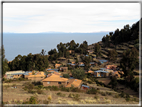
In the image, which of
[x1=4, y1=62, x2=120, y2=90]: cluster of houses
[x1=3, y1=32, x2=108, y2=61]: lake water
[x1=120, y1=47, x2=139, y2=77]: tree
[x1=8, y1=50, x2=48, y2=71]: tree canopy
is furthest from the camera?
[x1=3, y1=32, x2=108, y2=61]: lake water

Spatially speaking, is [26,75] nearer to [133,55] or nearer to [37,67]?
[37,67]

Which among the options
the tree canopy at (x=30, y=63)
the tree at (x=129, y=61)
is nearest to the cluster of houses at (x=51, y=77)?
the tree canopy at (x=30, y=63)


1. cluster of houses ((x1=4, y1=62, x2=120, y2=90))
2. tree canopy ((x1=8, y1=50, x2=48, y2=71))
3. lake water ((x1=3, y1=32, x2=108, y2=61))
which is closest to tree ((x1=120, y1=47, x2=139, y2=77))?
cluster of houses ((x1=4, y1=62, x2=120, y2=90))

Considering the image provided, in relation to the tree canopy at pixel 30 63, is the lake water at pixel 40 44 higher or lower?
higher

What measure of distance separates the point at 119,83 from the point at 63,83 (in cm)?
1038

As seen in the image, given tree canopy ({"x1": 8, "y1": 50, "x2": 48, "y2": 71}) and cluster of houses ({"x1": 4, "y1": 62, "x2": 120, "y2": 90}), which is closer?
cluster of houses ({"x1": 4, "y1": 62, "x2": 120, "y2": 90})

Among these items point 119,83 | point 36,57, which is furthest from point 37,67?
point 119,83

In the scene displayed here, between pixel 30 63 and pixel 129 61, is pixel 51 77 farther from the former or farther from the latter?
pixel 30 63

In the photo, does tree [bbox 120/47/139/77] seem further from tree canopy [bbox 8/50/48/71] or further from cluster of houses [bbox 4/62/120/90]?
tree canopy [bbox 8/50/48/71]

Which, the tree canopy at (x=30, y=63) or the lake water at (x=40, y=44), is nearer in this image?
the tree canopy at (x=30, y=63)

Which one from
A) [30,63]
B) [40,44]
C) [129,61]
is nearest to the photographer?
[129,61]

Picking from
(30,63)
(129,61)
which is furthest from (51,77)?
(30,63)

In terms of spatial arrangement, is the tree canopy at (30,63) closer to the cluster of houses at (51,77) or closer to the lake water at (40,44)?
the cluster of houses at (51,77)

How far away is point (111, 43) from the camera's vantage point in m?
64.6
